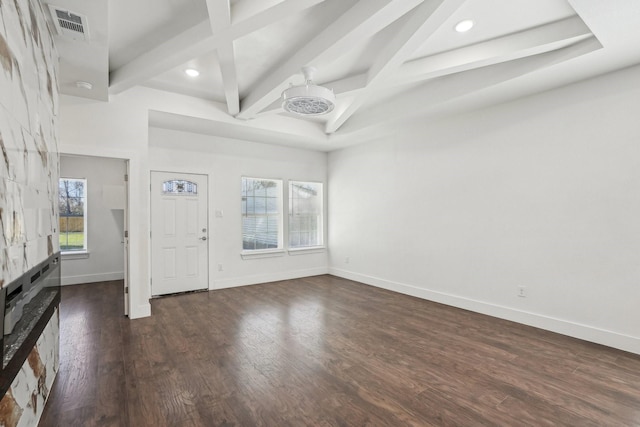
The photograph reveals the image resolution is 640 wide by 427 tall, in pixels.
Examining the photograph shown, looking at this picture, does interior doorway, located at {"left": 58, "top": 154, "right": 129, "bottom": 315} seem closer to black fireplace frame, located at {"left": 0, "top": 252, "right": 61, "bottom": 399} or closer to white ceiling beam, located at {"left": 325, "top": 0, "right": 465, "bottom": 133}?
black fireplace frame, located at {"left": 0, "top": 252, "right": 61, "bottom": 399}

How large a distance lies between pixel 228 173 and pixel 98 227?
3.07m

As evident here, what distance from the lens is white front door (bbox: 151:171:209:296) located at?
4.89 meters

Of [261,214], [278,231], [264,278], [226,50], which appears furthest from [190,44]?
[264,278]

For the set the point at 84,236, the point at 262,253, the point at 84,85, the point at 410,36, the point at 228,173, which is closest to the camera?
the point at 410,36

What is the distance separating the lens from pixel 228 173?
5523mm

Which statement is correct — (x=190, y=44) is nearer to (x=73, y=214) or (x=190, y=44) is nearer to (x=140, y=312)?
(x=140, y=312)

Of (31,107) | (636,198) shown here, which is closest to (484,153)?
(636,198)

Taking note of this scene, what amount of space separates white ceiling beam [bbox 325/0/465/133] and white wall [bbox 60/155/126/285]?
5.22 meters

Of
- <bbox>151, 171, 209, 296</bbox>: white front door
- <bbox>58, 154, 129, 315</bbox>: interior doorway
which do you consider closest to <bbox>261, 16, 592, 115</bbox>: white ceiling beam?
<bbox>151, 171, 209, 296</bbox>: white front door

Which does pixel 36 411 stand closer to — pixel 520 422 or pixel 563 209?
pixel 520 422

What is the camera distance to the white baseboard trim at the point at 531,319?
9.97 ft

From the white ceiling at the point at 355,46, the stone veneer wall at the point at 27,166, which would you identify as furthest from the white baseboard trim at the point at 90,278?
the stone veneer wall at the point at 27,166

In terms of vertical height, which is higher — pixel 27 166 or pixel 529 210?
pixel 27 166

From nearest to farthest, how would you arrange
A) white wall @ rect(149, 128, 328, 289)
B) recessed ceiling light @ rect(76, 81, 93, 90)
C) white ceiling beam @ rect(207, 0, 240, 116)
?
white ceiling beam @ rect(207, 0, 240, 116) < recessed ceiling light @ rect(76, 81, 93, 90) < white wall @ rect(149, 128, 328, 289)
